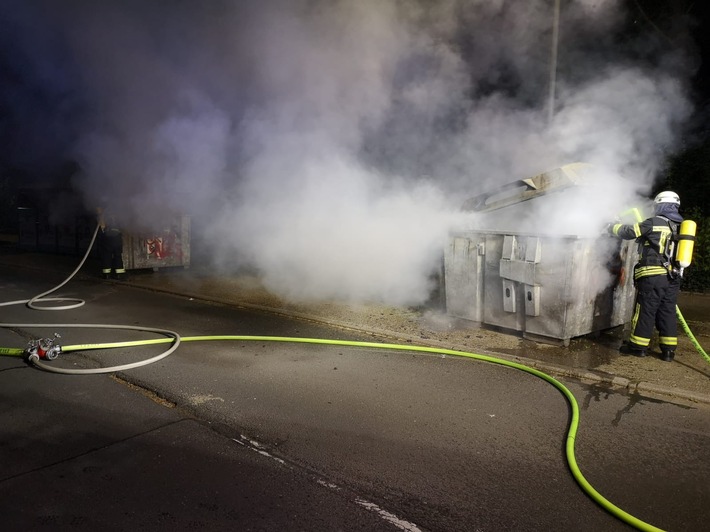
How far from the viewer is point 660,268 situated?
15.9 feet

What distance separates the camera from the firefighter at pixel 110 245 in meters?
9.49

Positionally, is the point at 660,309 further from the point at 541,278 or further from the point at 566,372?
the point at 566,372

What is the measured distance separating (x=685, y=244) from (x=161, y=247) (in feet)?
31.4

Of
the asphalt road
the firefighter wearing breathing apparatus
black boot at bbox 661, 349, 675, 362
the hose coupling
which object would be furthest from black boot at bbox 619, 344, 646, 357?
the hose coupling

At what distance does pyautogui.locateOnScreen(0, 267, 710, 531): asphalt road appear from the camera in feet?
8.19

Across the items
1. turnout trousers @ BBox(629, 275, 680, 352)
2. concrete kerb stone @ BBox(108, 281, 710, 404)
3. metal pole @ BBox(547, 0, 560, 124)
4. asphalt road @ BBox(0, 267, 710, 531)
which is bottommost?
asphalt road @ BBox(0, 267, 710, 531)

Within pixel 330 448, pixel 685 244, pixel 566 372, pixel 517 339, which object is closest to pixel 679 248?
pixel 685 244

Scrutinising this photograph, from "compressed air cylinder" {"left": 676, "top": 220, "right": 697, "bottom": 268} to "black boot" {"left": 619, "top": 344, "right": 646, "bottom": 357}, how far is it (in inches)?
37.7

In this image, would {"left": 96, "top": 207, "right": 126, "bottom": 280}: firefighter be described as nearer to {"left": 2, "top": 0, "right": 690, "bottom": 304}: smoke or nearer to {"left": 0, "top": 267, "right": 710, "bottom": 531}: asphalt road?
{"left": 2, "top": 0, "right": 690, "bottom": 304}: smoke

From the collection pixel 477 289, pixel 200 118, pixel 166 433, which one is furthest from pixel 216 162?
pixel 166 433

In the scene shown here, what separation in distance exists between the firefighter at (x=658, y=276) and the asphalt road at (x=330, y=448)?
1208 millimetres

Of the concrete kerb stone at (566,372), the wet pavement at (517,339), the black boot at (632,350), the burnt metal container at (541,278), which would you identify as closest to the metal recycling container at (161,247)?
the wet pavement at (517,339)

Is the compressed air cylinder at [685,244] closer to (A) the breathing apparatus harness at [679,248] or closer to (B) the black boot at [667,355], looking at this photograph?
(A) the breathing apparatus harness at [679,248]

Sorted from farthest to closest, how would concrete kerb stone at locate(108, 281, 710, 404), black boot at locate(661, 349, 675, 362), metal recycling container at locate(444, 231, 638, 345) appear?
metal recycling container at locate(444, 231, 638, 345)
black boot at locate(661, 349, 675, 362)
concrete kerb stone at locate(108, 281, 710, 404)
